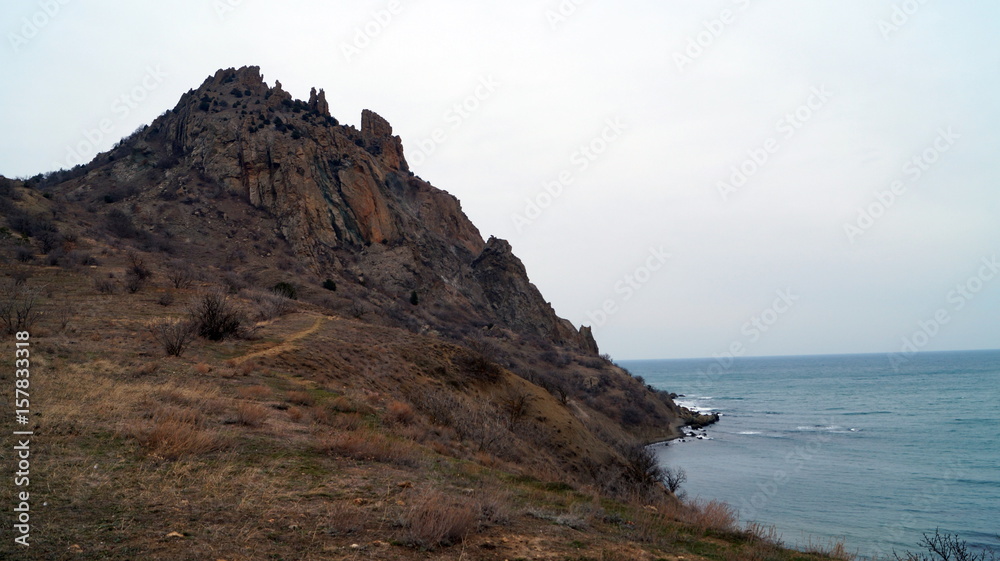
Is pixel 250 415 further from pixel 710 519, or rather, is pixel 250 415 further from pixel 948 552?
pixel 948 552

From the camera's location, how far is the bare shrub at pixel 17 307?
1516 centimetres

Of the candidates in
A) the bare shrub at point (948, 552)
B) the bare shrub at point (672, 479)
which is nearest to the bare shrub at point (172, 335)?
the bare shrub at point (672, 479)

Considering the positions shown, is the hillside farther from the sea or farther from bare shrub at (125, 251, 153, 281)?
the sea

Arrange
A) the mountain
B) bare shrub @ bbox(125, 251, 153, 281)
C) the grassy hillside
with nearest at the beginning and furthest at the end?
the grassy hillside
the mountain
bare shrub @ bbox(125, 251, 153, 281)

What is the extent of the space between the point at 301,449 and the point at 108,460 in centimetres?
262

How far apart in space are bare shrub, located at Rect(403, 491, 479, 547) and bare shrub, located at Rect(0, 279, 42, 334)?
15.2 m

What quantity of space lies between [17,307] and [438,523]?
705 inches

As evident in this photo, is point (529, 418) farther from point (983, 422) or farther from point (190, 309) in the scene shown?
point (983, 422)

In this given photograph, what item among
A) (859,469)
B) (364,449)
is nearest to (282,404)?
(364,449)

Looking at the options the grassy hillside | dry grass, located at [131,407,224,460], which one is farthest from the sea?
dry grass, located at [131,407,224,460]

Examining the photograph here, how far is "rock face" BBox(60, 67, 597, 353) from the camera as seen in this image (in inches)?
2211

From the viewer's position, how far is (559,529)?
6770 millimetres

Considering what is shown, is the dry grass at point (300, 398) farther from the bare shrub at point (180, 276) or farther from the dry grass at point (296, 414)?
the bare shrub at point (180, 276)

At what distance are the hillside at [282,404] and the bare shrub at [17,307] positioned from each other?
139 mm
